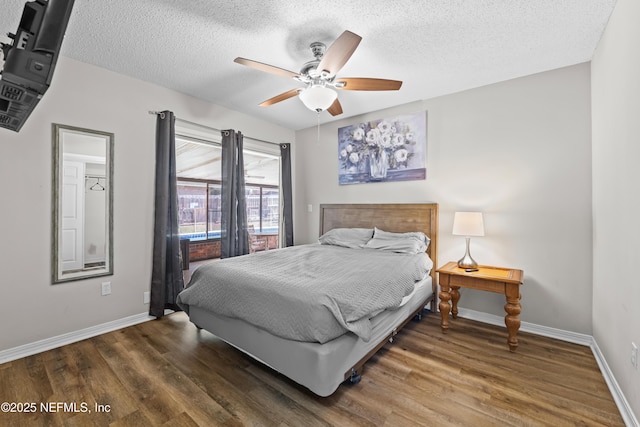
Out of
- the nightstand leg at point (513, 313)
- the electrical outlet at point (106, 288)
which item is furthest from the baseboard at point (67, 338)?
the nightstand leg at point (513, 313)

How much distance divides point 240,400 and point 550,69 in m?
3.87

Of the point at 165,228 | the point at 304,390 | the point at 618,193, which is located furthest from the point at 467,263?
the point at 165,228

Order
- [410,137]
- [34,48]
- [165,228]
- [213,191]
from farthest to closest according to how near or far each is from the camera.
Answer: [213,191], [410,137], [165,228], [34,48]

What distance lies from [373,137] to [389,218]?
45.3 inches

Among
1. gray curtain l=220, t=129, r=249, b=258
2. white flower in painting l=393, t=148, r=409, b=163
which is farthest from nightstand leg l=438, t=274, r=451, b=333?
gray curtain l=220, t=129, r=249, b=258

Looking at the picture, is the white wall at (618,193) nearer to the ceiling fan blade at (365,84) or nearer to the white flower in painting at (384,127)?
the ceiling fan blade at (365,84)

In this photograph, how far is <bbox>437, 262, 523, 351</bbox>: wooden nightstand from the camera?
2396 mm

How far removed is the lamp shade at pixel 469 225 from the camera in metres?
2.75

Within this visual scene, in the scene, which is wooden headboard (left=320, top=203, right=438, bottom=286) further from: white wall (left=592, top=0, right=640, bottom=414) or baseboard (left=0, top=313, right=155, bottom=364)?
baseboard (left=0, top=313, right=155, bottom=364)

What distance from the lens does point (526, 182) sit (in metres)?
2.82

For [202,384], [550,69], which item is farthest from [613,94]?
[202,384]

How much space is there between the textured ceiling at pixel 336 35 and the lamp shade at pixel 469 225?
144cm

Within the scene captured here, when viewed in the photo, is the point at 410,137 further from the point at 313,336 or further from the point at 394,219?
the point at 313,336

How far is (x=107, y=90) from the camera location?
278 cm
